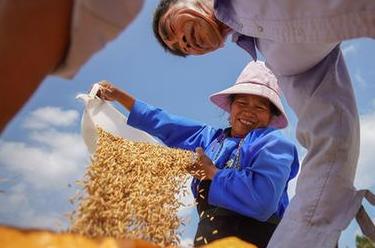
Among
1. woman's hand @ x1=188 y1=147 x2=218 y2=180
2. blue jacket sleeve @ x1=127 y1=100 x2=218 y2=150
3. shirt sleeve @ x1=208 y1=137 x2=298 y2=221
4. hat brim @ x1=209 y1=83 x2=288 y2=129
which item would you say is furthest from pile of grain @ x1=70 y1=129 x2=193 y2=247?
hat brim @ x1=209 y1=83 x2=288 y2=129

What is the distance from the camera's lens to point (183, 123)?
2.07 m

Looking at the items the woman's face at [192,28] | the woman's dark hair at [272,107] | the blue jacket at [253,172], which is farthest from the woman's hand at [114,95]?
the woman's face at [192,28]

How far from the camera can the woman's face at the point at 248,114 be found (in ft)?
6.42

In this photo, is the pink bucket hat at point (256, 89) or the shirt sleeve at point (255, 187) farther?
the pink bucket hat at point (256, 89)

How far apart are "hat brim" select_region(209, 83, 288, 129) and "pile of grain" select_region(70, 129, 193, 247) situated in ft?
1.23

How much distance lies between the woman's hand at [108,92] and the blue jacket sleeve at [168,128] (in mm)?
90

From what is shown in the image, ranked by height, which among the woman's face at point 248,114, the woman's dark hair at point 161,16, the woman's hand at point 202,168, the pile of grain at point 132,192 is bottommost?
the pile of grain at point 132,192

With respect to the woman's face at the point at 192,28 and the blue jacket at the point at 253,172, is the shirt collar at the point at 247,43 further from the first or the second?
the blue jacket at the point at 253,172

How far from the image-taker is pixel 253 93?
195cm

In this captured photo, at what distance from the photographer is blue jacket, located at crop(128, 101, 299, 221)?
171 cm

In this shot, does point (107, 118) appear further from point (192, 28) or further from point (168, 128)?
point (192, 28)

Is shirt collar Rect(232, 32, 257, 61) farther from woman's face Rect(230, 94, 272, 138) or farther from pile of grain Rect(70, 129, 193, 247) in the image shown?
woman's face Rect(230, 94, 272, 138)

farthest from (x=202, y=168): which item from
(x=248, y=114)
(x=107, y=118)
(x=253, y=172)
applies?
(x=107, y=118)

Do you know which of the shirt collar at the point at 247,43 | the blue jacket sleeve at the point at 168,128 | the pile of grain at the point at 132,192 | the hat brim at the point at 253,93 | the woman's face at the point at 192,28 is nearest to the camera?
the pile of grain at the point at 132,192
